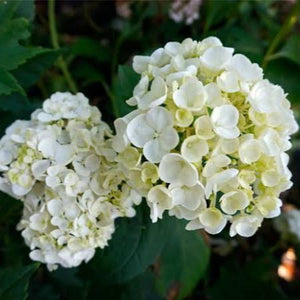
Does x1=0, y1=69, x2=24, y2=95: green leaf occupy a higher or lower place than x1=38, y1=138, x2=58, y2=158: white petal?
higher

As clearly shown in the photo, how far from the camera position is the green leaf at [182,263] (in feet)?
3.69

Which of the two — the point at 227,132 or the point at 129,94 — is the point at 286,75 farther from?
the point at 227,132

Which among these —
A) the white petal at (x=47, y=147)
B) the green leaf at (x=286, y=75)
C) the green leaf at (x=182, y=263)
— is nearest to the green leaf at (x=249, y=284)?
the green leaf at (x=182, y=263)

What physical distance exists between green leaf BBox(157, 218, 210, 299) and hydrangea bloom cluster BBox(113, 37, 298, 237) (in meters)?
0.37

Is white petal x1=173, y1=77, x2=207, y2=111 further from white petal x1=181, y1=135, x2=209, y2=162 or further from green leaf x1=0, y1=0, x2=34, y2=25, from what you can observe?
green leaf x1=0, y1=0, x2=34, y2=25

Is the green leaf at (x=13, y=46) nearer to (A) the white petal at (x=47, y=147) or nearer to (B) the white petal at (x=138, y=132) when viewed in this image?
(A) the white petal at (x=47, y=147)

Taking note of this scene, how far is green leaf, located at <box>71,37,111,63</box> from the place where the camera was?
129 centimetres

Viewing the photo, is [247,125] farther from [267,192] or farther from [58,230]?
[58,230]

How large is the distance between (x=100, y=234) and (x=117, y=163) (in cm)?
11

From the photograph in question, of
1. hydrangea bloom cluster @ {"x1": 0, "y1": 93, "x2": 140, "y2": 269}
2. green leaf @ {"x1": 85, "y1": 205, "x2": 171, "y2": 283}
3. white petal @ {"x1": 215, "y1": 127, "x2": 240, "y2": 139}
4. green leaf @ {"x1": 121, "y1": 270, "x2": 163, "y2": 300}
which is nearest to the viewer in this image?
white petal @ {"x1": 215, "y1": 127, "x2": 240, "y2": 139}

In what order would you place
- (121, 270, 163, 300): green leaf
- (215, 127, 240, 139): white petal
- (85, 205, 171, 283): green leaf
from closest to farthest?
(215, 127, 240, 139): white petal, (85, 205, 171, 283): green leaf, (121, 270, 163, 300): green leaf

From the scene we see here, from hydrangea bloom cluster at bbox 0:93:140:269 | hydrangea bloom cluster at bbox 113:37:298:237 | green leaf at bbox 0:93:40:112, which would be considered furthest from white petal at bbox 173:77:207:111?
green leaf at bbox 0:93:40:112

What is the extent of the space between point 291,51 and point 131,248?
52 centimetres

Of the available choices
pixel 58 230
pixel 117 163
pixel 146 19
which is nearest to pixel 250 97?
pixel 117 163
